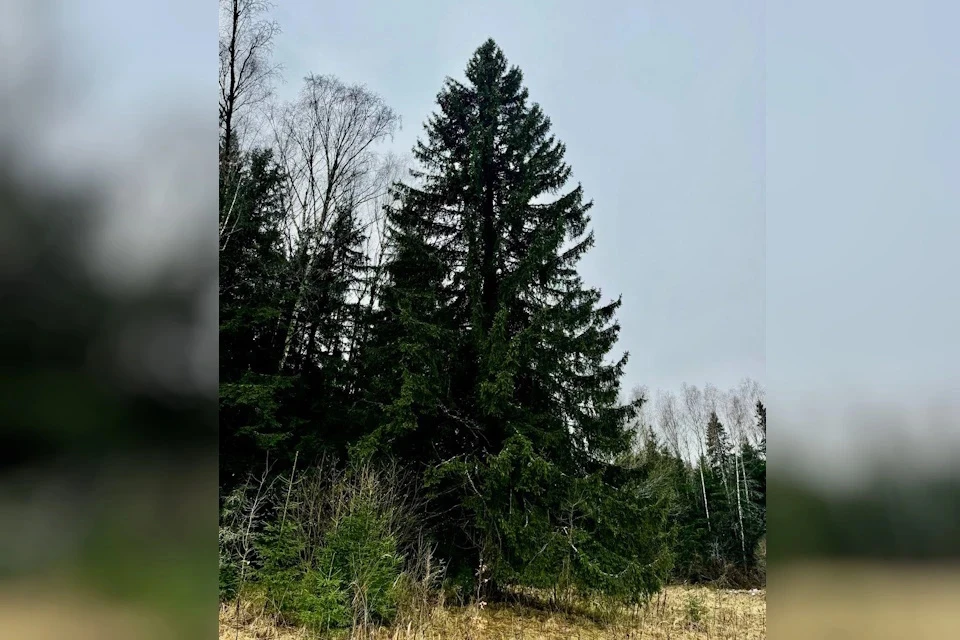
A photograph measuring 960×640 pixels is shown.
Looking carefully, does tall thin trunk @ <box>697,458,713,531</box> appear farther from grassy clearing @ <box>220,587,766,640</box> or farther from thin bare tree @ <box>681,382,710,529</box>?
grassy clearing @ <box>220,587,766,640</box>

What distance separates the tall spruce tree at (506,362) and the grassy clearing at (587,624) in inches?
12.7

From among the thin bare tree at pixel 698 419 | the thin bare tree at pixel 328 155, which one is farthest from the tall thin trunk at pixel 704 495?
the thin bare tree at pixel 328 155

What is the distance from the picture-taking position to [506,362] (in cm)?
526
